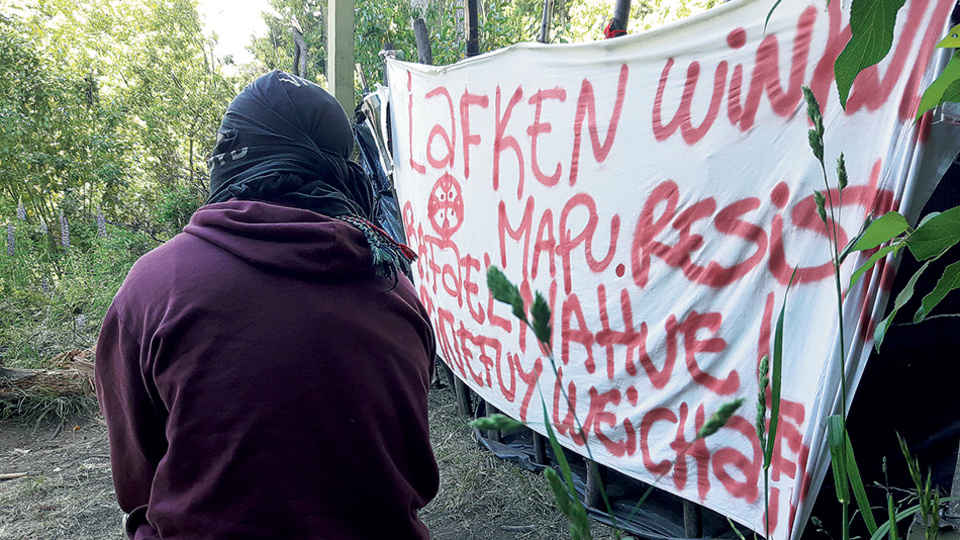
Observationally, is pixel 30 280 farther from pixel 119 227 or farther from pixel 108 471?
pixel 108 471

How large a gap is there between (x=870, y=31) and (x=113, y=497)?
3.80 metres

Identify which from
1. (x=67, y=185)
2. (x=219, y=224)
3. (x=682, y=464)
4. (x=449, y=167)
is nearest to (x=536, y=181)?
(x=449, y=167)

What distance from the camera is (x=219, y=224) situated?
1138 millimetres

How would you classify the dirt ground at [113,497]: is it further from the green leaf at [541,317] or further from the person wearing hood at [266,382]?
the green leaf at [541,317]

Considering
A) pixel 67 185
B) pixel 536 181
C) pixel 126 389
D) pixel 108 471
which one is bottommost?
pixel 108 471

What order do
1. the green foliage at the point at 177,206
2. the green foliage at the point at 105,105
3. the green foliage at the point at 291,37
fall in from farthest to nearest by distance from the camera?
the green foliage at the point at 291,37 → the green foliage at the point at 177,206 → the green foliage at the point at 105,105

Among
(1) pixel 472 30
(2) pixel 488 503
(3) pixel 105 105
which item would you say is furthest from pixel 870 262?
(3) pixel 105 105

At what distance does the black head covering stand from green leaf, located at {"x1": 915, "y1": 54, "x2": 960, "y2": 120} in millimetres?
981

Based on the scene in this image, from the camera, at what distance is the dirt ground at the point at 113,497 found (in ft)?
9.20

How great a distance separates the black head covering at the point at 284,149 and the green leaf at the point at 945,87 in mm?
981

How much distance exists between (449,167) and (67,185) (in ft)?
21.1

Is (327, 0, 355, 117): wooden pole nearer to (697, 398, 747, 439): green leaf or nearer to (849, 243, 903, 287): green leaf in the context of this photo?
(849, 243, 903, 287): green leaf

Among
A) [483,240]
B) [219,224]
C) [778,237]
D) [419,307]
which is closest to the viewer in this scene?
[219,224]

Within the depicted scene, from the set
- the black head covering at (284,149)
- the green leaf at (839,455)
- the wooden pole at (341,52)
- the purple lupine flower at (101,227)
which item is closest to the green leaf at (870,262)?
the green leaf at (839,455)
